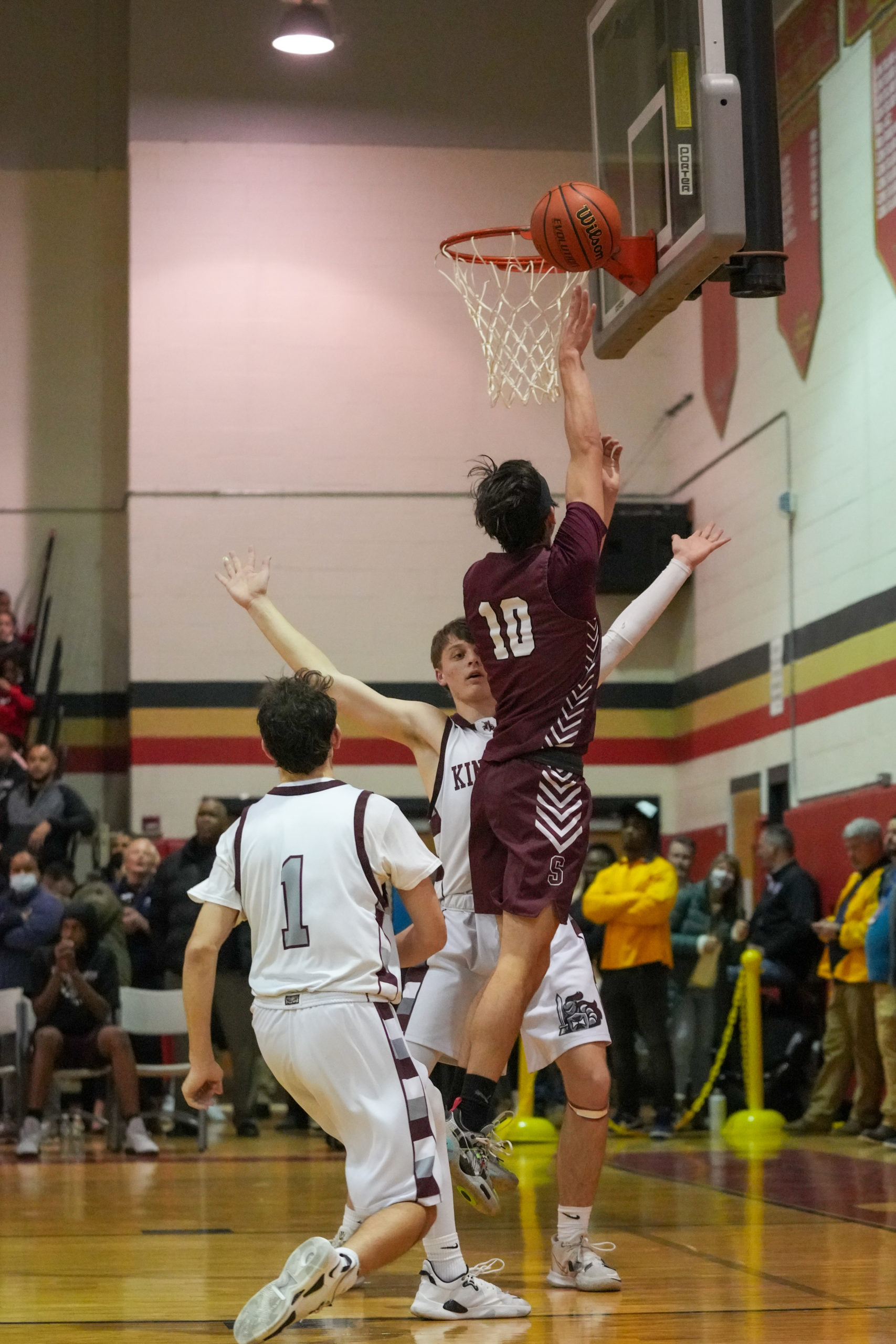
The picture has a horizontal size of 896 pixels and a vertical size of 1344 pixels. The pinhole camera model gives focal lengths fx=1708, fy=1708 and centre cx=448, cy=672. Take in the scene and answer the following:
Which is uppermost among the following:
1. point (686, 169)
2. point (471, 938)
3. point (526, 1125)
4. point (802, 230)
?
point (802, 230)

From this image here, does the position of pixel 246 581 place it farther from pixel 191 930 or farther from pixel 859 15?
pixel 859 15

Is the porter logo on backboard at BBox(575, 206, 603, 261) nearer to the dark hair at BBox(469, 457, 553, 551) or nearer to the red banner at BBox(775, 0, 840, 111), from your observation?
the dark hair at BBox(469, 457, 553, 551)

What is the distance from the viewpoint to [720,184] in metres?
5.95

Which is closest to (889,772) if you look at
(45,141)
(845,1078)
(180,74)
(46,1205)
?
(845,1078)

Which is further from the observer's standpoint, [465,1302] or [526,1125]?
[526,1125]

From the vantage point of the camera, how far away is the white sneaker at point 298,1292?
3719 mm

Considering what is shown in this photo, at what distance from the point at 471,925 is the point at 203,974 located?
4.04 feet

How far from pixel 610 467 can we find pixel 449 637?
2.56 feet

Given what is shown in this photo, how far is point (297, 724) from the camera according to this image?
4.28 m

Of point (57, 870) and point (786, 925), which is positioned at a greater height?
point (57, 870)

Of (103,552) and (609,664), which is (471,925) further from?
Answer: (103,552)

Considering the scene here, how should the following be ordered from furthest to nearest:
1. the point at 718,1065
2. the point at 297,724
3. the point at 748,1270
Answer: the point at 718,1065 → the point at 748,1270 → the point at 297,724

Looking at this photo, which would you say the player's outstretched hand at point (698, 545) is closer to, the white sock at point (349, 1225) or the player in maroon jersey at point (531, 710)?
the player in maroon jersey at point (531, 710)

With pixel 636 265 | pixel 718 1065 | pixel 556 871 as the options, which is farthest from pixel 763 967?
pixel 556 871
